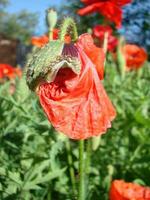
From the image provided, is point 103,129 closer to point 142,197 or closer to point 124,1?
point 142,197

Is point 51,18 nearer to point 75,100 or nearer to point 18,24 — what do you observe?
point 75,100

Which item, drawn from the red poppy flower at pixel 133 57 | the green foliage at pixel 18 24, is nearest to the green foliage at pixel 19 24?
the green foliage at pixel 18 24

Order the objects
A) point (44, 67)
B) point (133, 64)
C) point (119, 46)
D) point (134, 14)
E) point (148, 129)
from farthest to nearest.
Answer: point (134, 14), point (133, 64), point (119, 46), point (148, 129), point (44, 67)

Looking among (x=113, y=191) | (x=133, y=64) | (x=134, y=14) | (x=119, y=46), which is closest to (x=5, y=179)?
(x=113, y=191)

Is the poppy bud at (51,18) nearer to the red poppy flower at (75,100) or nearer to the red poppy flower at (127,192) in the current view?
the red poppy flower at (127,192)

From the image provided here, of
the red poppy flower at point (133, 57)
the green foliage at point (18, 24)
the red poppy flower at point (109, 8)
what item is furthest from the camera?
the green foliage at point (18, 24)

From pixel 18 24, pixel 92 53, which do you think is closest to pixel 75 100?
pixel 92 53

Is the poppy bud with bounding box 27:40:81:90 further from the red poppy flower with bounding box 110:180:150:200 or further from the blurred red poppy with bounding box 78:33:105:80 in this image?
the red poppy flower with bounding box 110:180:150:200
